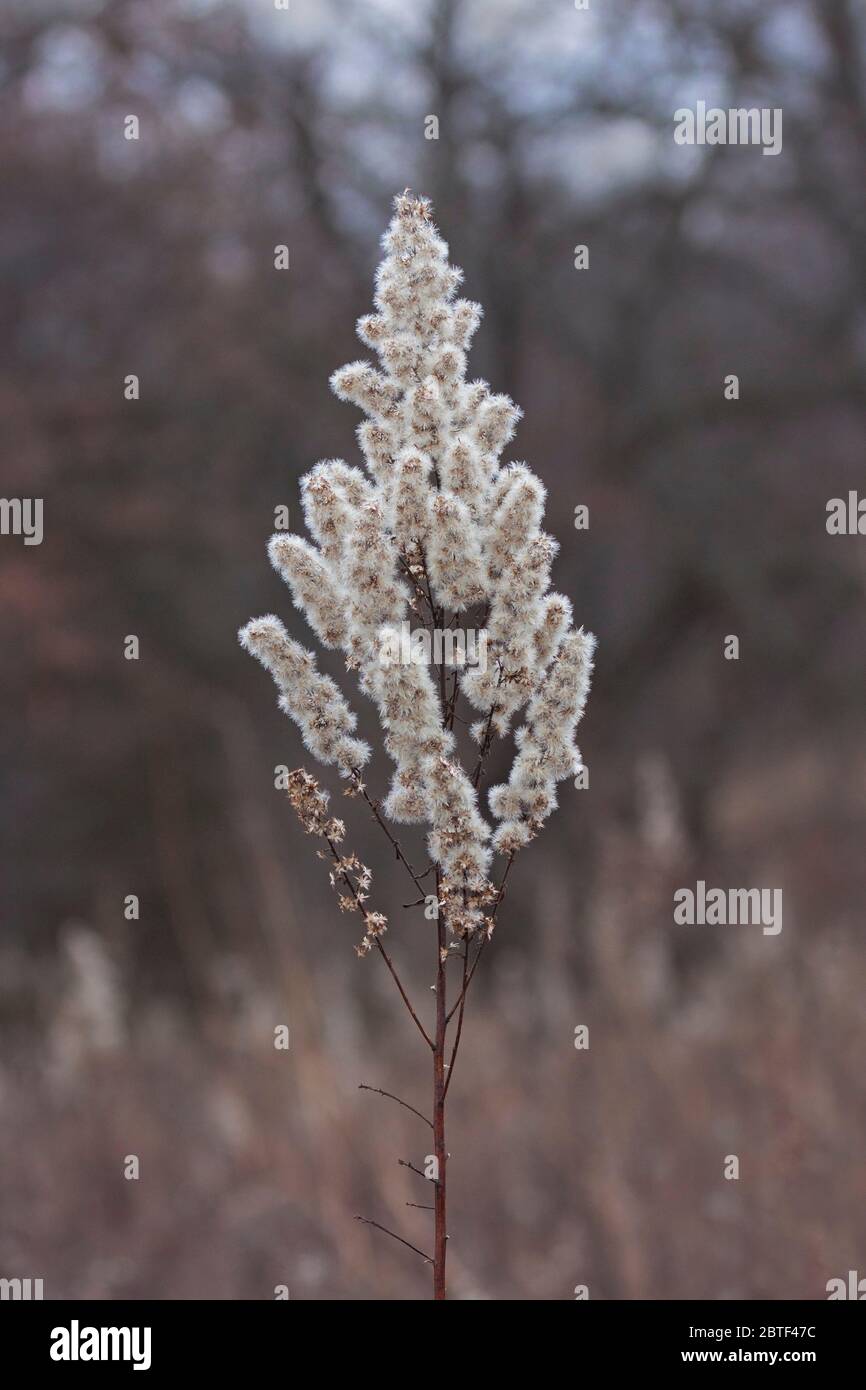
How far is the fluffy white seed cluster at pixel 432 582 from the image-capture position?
147cm

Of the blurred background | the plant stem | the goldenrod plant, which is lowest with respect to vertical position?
the plant stem

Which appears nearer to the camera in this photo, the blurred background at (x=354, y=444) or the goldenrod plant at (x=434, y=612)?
the goldenrod plant at (x=434, y=612)

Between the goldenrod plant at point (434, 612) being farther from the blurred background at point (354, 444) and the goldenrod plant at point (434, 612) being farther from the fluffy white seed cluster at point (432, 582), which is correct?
the blurred background at point (354, 444)

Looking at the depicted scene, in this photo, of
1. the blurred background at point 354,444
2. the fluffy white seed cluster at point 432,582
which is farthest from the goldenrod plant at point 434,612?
the blurred background at point 354,444

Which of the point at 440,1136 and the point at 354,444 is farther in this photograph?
the point at 354,444

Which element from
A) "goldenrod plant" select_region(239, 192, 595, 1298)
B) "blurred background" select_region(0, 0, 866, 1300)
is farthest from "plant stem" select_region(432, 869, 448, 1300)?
"blurred background" select_region(0, 0, 866, 1300)

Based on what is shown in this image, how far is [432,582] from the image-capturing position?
4.99 ft

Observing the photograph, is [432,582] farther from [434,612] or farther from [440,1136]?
[440,1136]

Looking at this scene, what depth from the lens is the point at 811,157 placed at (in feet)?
23.7

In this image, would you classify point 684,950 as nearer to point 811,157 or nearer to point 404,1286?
point 404,1286

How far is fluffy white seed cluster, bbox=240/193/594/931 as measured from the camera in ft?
4.81

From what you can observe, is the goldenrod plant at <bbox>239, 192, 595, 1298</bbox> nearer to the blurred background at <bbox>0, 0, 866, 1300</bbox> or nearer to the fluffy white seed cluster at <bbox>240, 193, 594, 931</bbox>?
the fluffy white seed cluster at <bbox>240, 193, 594, 931</bbox>

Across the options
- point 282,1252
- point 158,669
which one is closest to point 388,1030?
point 282,1252

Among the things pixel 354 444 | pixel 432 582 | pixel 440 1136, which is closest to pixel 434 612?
pixel 432 582
